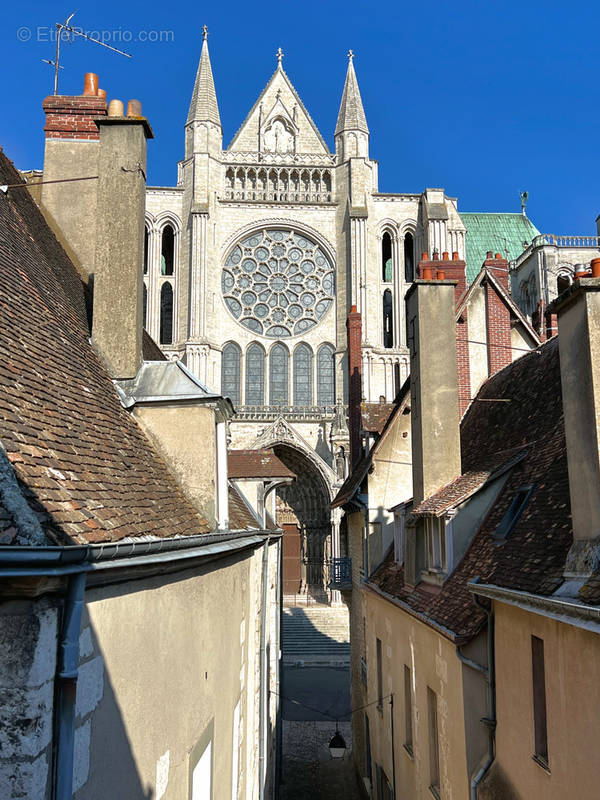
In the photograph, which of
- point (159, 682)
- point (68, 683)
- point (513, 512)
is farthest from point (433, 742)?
point (68, 683)

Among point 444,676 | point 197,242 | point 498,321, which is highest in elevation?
point 197,242

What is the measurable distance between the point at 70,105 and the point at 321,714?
1467 centimetres

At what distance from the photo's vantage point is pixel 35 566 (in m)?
2.41

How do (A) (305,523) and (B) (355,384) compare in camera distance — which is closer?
(B) (355,384)

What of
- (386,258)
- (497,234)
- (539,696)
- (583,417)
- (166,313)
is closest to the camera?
(583,417)

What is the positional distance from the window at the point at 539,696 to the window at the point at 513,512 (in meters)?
1.93

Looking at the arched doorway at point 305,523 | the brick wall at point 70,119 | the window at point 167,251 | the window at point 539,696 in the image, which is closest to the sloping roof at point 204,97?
the window at point 167,251

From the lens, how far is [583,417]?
16.1 ft

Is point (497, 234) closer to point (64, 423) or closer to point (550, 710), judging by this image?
point (550, 710)

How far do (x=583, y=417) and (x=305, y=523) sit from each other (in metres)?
27.9

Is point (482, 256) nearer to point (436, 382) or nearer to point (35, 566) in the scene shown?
point (436, 382)

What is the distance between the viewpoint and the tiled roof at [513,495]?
5727 mm

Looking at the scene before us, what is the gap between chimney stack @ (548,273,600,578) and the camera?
4.66 m

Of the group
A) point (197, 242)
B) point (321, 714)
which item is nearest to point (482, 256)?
point (197, 242)
